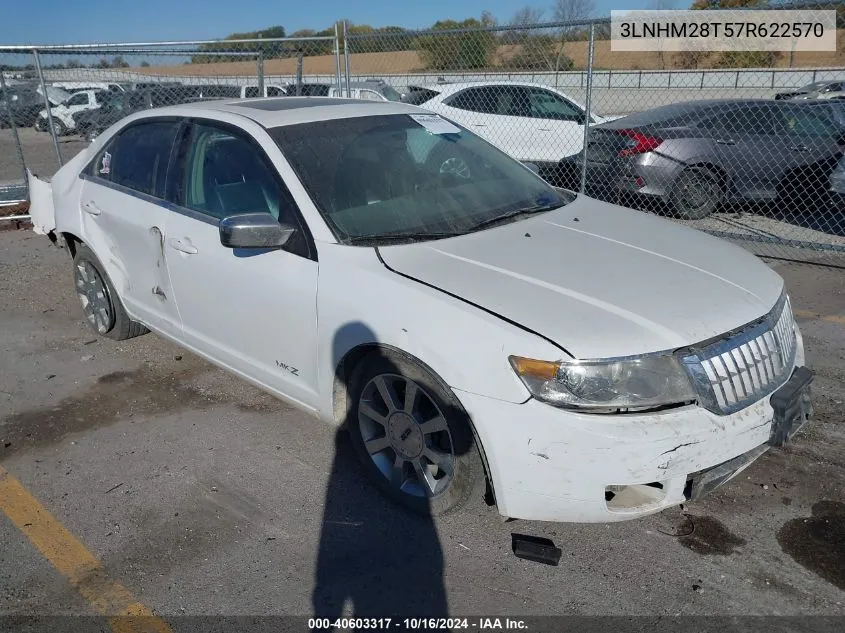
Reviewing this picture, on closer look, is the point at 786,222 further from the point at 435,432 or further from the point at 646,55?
the point at 646,55

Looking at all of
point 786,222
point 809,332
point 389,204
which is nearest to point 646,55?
point 786,222

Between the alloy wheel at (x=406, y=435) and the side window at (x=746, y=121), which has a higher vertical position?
the side window at (x=746, y=121)

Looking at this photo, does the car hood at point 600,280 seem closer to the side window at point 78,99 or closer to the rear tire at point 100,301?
the rear tire at point 100,301

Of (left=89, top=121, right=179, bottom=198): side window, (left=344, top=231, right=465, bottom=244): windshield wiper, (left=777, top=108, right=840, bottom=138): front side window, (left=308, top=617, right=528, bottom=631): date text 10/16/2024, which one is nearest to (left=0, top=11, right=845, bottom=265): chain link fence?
(left=777, top=108, right=840, bottom=138): front side window

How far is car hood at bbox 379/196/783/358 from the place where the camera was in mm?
2629

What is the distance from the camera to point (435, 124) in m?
4.21

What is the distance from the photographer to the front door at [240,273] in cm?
335

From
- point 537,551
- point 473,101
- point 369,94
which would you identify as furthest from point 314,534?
point 369,94

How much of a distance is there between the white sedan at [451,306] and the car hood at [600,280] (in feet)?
0.04

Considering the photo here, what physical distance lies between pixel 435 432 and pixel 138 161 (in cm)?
276

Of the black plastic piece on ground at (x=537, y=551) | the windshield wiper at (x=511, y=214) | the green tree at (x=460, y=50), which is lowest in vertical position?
the black plastic piece on ground at (x=537, y=551)

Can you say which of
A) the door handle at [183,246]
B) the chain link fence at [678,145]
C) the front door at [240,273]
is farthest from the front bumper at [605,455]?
the chain link fence at [678,145]

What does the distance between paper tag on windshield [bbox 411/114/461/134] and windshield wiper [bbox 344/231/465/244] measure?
1007mm

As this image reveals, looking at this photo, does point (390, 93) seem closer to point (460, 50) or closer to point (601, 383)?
point (460, 50)
